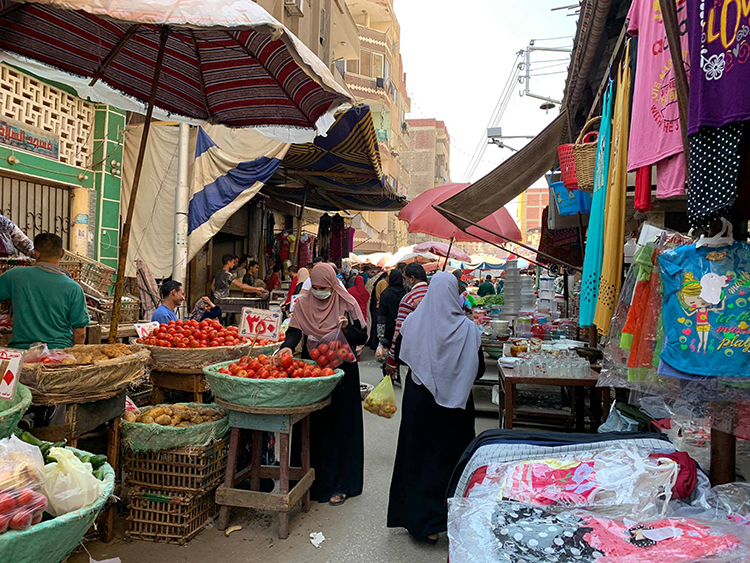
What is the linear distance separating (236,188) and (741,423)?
8.77 metres

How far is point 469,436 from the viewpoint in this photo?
399cm

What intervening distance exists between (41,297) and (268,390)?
1.98 meters

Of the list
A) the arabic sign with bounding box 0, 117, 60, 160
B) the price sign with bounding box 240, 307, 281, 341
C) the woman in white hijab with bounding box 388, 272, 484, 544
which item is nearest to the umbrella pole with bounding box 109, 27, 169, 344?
the price sign with bounding box 240, 307, 281, 341

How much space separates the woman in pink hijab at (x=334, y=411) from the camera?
15.1 feet

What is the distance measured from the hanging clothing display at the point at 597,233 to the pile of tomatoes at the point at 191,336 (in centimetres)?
313

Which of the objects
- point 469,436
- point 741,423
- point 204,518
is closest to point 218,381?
point 204,518

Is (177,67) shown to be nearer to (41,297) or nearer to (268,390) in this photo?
(41,297)

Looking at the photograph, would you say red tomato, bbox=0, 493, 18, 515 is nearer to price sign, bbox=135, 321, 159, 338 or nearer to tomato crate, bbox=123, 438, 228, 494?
tomato crate, bbox=123, 438, 228, 494

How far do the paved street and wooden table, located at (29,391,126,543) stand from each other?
0.54 feet

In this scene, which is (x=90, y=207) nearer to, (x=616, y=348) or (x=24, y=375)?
(x=24, y=375)

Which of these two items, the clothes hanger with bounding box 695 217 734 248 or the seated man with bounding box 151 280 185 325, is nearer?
the clothes hanger with bounding box 695 217 734 248

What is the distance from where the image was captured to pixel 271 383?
146 inches

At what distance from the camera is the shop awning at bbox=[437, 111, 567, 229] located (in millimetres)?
5895

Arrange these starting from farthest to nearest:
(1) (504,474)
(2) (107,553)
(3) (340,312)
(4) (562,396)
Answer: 1. (4) (562,396)
2. (3) (340,312)
3. (2) (107,553)
4. (1) (504,474)
